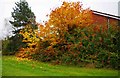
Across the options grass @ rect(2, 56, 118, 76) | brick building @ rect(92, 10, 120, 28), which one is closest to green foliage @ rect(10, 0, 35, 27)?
brick building @ rect(92, 10, 120, 28)

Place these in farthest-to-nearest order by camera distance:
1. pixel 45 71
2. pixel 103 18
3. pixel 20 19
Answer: pixel 20 19, pixel 103 18, pixel 45 71

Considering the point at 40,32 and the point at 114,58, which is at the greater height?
the point at 40,32

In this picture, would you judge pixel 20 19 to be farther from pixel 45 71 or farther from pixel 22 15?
pixel 45 71

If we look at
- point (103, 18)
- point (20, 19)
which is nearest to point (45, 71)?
point (103, 18)

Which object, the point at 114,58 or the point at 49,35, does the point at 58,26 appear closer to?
the point at 49,35

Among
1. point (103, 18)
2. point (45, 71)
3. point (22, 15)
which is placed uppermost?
point (22, 15)

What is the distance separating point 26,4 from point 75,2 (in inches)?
515

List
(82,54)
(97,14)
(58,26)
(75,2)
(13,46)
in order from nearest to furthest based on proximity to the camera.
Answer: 1. (82,54)
2. (58,26)
3. (75,2)
4. (97,14)
5. (13,46)

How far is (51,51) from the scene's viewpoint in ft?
79.8

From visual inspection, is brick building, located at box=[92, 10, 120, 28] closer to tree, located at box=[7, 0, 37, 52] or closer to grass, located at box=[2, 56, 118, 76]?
tree, located at box=[7, 0, 37, 52]

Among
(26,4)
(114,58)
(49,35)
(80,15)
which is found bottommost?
(114,58)

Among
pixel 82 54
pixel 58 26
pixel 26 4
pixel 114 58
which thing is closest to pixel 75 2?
pixel 58 26

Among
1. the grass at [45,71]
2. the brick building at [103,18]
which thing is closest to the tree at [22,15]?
the brick building at [103,18]

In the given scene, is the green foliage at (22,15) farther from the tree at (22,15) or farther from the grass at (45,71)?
the grass at (45,71)
